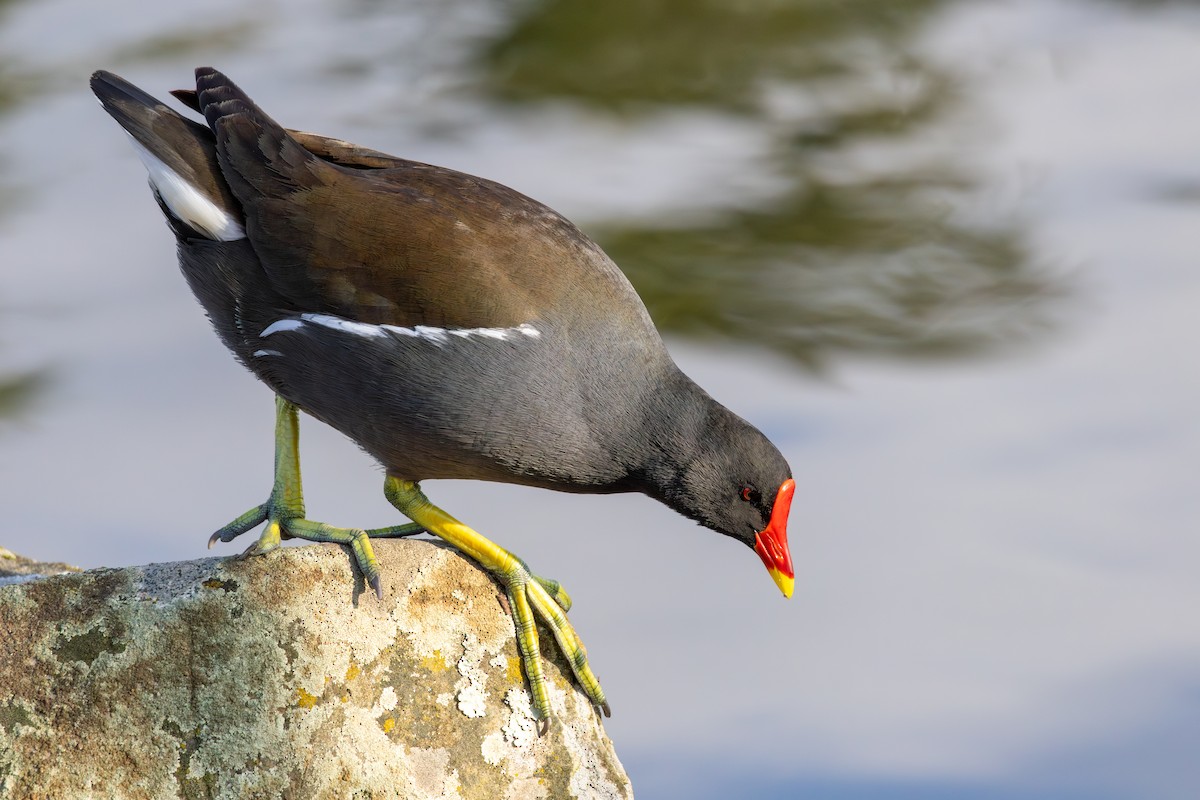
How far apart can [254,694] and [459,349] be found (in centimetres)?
102

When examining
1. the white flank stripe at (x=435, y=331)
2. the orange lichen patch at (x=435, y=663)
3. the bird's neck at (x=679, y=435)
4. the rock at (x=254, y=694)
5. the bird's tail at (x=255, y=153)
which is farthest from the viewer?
the bird's tail at (x=255, y=153)

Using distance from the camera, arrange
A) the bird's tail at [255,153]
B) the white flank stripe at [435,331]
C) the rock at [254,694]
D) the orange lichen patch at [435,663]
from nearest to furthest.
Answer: the rock at [254,694]
the orange lichen patch at [435,663]
the white flank stripe at [435,331]
the bird's tail at [255,153]

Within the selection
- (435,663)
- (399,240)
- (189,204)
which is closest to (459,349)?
(399,240)

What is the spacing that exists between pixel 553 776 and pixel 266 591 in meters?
0.86

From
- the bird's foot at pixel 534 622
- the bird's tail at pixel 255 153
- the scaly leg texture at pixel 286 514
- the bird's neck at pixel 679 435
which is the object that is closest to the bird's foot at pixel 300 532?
the scaly leg texture at pixel 286 514

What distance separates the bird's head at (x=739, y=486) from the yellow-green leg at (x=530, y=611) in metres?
0.49

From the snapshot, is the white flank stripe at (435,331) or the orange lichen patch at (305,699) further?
the white flank stripe at (435,331)

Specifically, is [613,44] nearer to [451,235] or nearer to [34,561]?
[451,235]

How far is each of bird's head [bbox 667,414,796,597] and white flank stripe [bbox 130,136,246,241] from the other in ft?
5.04

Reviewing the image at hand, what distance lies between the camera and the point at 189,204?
3.53 metres

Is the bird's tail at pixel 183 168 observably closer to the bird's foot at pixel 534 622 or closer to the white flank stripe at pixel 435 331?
the white flank stripe at pixel 435 331

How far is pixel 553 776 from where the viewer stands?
2.93 meters

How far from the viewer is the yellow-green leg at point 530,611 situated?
9.84 feet

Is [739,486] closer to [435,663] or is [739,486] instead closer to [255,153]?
[435,663]
